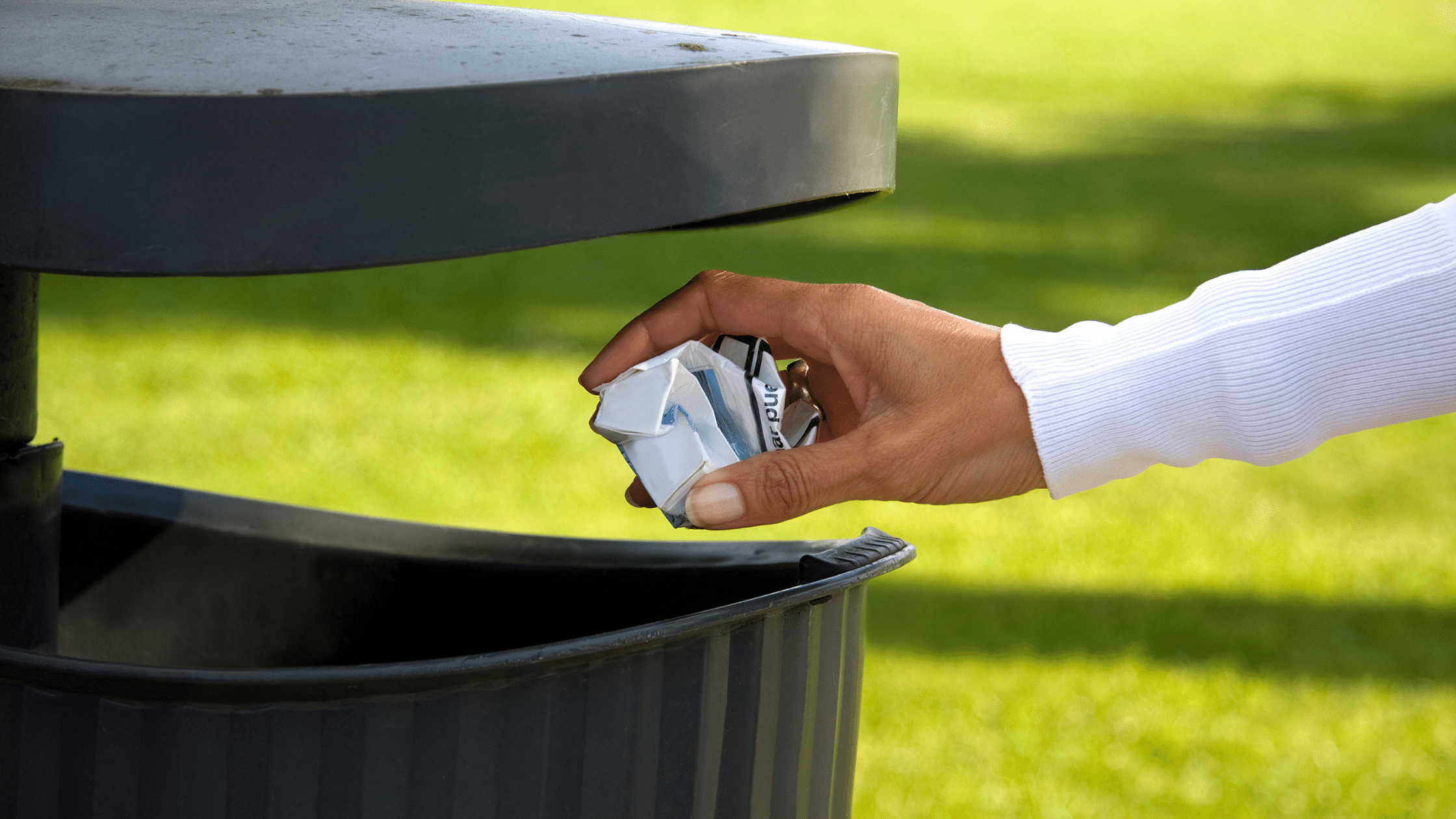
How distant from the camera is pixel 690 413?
891 mm

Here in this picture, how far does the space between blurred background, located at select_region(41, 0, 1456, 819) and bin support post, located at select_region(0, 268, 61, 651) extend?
1.13 metres

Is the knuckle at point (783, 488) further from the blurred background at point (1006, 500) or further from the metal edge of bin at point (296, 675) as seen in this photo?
the blurred background at point (1006, 500)

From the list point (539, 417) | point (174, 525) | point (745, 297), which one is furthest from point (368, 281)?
point (745, 297)

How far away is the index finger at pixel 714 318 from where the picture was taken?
3.11 ft

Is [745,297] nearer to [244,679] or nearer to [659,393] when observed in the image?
[659,393]

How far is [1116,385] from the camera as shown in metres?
0.95

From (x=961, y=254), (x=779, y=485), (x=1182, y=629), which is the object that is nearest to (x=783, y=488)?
(x=779, y=485)

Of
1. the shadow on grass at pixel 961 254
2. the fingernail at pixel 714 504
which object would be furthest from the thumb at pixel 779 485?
the shadow on grass at pixel 961 254

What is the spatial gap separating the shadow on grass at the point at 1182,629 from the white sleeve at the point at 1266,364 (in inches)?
50.2

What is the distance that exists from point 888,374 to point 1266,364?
10.2 inches

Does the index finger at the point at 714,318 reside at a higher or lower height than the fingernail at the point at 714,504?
higher

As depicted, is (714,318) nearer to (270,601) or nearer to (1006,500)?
(270,601)

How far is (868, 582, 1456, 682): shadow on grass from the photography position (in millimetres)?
2166

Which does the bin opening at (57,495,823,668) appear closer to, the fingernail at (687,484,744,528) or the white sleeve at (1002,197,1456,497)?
the fingernail at (687,484,744,528)
